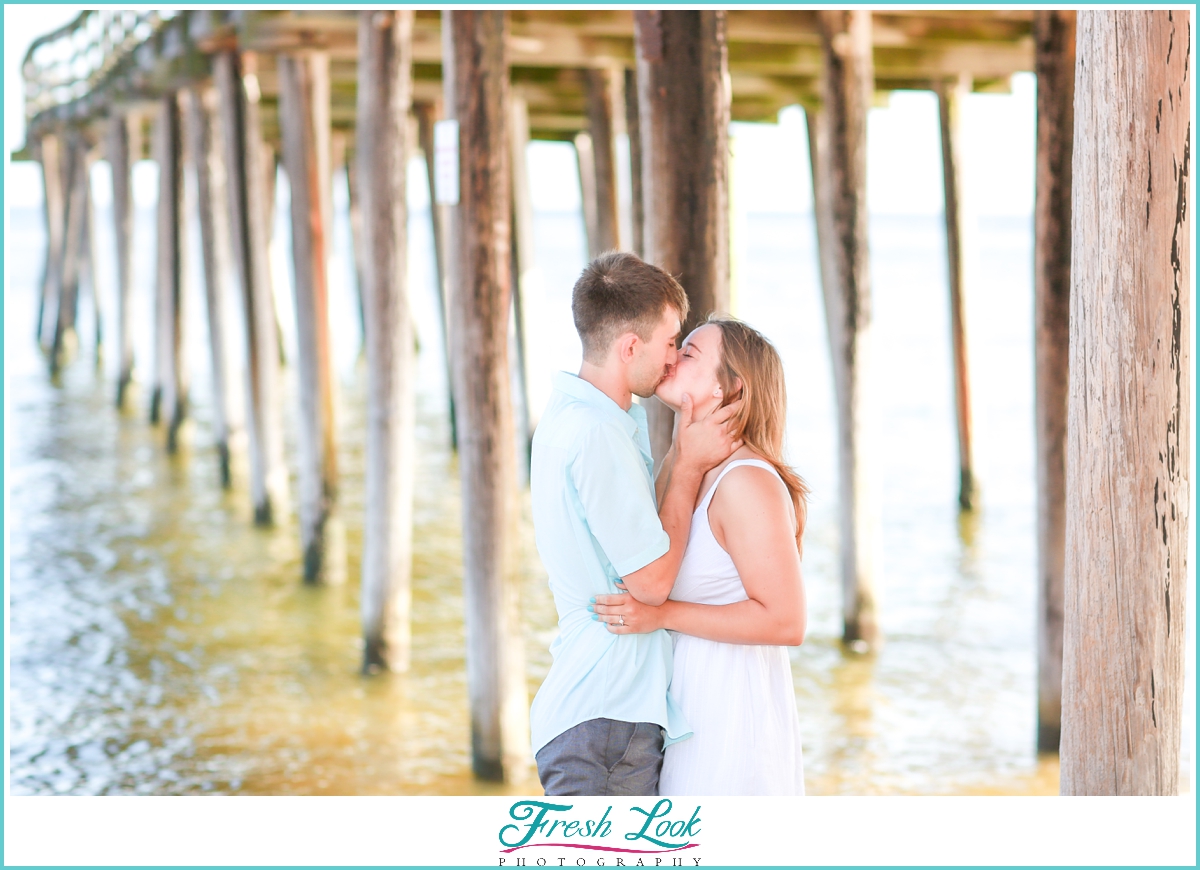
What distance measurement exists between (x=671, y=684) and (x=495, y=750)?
7.70 feet

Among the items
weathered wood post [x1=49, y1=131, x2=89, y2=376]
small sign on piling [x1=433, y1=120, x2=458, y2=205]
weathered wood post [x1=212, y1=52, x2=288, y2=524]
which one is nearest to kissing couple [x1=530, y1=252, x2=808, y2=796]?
small sign on piling [x1=433, y1=120, x2=458, y2=205]

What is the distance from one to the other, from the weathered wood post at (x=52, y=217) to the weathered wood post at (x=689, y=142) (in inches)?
659

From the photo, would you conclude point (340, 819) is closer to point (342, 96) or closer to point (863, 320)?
point (863, 320)

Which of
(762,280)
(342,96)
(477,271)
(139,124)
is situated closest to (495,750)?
(477,271)

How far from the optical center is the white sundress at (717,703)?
222cm

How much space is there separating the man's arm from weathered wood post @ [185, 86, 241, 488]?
7.64 meters

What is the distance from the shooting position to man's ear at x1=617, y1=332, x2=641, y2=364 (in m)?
2.17

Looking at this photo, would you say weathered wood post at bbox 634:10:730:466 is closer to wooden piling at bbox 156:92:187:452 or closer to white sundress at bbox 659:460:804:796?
white sundress at bbox 659:460:804:796

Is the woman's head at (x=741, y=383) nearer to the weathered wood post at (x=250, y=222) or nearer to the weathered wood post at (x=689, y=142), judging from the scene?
the weathered wood post at (x=689, y=142)

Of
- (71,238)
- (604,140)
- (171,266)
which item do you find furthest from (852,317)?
(71,238)

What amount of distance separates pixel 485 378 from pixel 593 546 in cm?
229

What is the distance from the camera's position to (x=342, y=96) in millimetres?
9938

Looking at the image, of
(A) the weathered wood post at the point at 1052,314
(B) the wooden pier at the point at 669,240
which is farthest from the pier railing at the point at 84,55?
(A) the weathered wood post at the point at 1052,314

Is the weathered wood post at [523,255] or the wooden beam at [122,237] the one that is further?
the wooden beam at [122,237]
